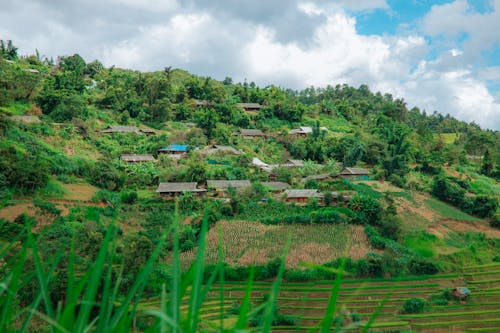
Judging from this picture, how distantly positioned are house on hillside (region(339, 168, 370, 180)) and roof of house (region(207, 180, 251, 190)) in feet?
23.9

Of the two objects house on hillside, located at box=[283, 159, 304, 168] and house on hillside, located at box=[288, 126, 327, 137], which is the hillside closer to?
house on hillside, located at box=[288, 126, 327, 137]

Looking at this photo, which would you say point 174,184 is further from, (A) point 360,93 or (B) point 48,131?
(A) point 360,93

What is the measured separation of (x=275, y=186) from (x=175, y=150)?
29.1 feet

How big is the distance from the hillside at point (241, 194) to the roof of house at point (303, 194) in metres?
0.12

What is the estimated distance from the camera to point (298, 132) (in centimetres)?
3697

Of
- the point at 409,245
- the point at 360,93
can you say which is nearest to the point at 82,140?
the point at 409,245

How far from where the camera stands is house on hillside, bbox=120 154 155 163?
2625 centimetres

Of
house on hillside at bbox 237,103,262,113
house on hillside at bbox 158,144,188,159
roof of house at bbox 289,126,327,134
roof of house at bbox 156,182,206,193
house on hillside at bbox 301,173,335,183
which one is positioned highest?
house on hillside at bbox 237,103,262,113

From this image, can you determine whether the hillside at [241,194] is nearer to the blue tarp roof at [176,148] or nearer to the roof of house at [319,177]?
the blue tarp roof at [176,148]

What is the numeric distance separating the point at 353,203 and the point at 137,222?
11.3 m

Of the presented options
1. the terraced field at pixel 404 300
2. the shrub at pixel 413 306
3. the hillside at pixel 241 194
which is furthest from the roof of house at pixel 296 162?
the shrub at pixel 413 306

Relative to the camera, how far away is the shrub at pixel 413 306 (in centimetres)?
1438

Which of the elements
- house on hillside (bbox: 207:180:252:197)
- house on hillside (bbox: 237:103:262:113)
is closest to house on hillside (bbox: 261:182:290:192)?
house on hillside (bbox: 207:180:252:197)

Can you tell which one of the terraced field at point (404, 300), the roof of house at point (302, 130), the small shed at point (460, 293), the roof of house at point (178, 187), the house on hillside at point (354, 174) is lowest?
the terraced field at point (404, 300)
